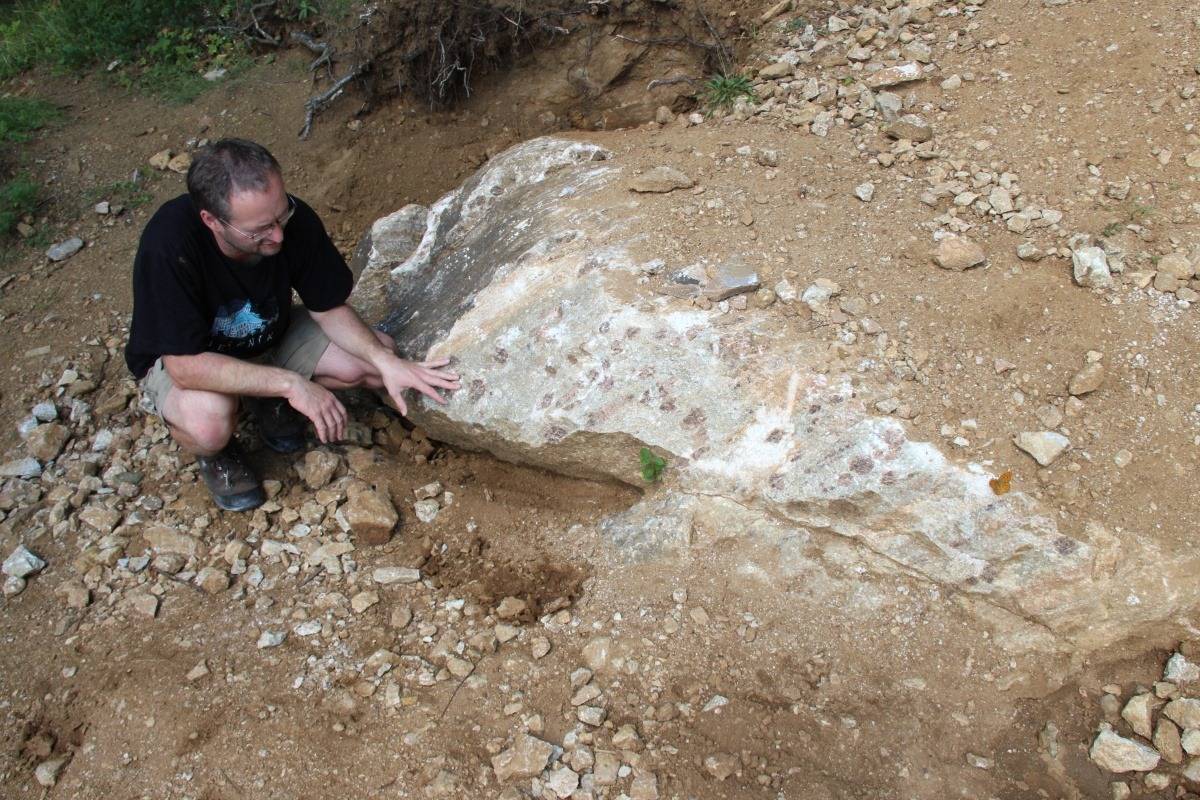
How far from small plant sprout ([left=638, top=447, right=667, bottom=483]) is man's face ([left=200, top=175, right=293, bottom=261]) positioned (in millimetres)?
1386

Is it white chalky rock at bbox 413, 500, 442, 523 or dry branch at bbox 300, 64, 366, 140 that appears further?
dry branch at bbox 300, 64, 366, 140

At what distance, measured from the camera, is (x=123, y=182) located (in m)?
4.94

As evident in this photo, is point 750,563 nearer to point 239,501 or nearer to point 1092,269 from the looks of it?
point 1092,269

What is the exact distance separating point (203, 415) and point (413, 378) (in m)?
0.75

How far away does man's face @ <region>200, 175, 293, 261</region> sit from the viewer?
9.09 ft

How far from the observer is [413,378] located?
3.29m

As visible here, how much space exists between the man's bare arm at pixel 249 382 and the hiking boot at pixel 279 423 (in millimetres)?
377

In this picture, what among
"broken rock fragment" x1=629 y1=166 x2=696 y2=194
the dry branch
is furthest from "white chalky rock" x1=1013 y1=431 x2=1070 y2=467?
the dry branch

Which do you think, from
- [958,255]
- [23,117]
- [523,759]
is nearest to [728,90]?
[958,255]

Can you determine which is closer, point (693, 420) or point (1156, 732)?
point (1156, 732)

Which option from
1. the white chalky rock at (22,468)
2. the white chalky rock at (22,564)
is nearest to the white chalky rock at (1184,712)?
the white chalky rock at (22,564)

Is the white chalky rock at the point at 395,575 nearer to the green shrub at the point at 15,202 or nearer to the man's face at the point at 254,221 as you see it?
the man's face at the point at 254,221

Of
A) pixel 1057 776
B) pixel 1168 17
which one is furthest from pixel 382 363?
pixel 1168 17

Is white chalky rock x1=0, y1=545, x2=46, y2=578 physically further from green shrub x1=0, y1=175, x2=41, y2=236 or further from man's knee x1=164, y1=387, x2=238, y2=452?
green shrub x1=0, y1=175, x2=41, y2=236
